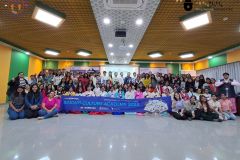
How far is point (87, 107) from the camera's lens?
20.4 feet

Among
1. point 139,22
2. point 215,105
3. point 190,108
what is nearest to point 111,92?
point 139,22

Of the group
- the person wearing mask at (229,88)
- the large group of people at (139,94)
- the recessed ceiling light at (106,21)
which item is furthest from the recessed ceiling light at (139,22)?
the person wearing mask at (229,88)

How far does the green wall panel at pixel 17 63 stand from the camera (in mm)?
9632

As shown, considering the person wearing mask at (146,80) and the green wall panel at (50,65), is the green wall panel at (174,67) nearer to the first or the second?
the person wearing mask at (146,80)

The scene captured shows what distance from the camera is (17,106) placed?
5.04 meters

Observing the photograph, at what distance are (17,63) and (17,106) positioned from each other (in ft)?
20.4

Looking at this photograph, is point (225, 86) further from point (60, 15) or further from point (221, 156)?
point (60, 15)

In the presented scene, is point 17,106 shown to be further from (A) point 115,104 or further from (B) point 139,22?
(B) point 139,22

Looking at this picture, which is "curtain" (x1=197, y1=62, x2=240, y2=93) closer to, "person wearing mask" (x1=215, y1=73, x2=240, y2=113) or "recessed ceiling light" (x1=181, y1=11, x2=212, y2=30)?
"person wearing mask" (x1=215, y1=73, x2=240, y2=113)

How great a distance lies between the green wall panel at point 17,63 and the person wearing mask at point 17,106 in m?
5.44

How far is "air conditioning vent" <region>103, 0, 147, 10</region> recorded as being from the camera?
14.3ft

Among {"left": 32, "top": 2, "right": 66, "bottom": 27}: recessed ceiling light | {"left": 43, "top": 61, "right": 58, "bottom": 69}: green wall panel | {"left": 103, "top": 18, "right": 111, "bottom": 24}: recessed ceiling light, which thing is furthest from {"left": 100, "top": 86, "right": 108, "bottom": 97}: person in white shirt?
{"left": 43, "top": 61, "right": 58, "bottom": 69}: green wall panel

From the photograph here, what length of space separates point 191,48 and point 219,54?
85.2 inches

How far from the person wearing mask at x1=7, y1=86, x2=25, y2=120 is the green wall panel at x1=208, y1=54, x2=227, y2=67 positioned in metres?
10.7
